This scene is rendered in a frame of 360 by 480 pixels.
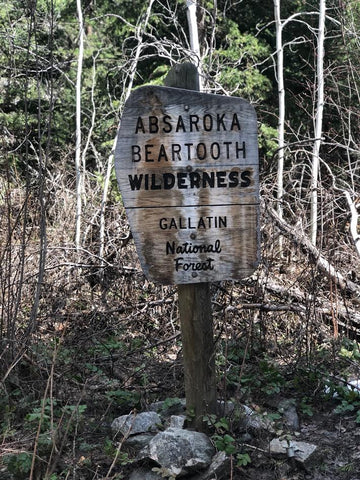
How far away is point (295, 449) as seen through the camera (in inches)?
123

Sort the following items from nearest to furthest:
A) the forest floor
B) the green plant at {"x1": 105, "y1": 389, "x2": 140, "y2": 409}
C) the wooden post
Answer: the forest floor < the wooden post < the green plant at {"x1": 105, "y1": 389, "x2": 140, "y2": 409}

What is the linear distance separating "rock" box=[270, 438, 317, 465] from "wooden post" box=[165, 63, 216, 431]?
41 centimetres

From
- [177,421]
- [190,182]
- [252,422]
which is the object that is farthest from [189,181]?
[252,422]

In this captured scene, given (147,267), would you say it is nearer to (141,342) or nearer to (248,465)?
(248,465)

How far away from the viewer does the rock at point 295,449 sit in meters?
3.08

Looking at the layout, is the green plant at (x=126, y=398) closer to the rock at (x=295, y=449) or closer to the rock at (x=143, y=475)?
the rock at (x=143, y=475)

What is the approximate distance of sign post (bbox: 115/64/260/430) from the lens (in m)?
3.01

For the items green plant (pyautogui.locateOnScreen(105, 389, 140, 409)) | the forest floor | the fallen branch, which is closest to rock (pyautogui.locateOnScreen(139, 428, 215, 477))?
the forest floor

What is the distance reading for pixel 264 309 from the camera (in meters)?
4.67

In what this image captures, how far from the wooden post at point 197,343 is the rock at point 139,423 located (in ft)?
0.86

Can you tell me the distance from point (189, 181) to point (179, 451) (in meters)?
1.42

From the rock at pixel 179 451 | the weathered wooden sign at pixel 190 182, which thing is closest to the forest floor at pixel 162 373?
the rock at pixel 179 451

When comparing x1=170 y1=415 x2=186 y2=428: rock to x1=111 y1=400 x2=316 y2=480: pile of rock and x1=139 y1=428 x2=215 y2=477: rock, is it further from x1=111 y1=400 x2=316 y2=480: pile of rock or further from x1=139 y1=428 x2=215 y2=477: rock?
x1=139 y1=428 x2=215 y2=477: rock

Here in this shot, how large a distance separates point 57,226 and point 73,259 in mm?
1913
